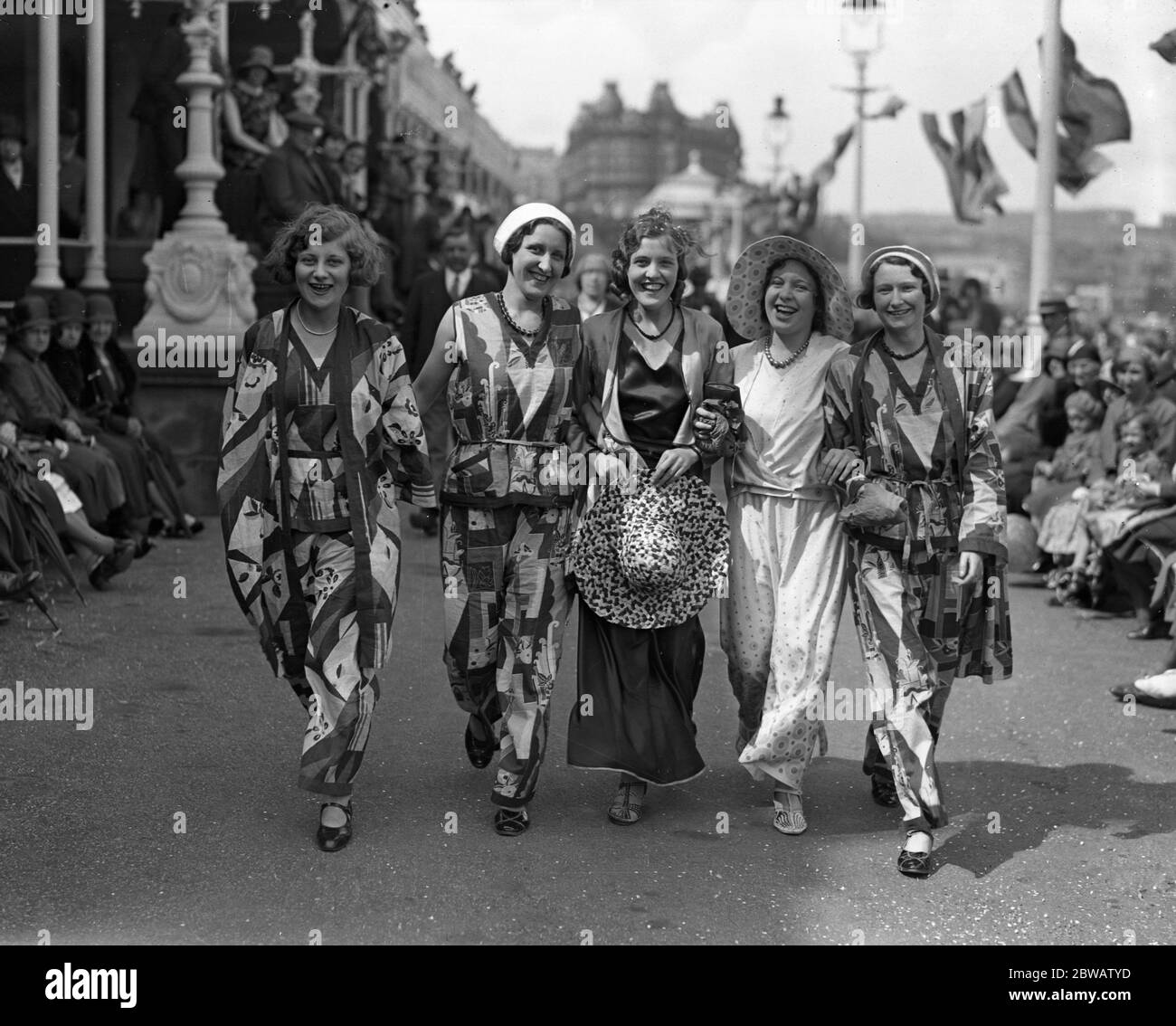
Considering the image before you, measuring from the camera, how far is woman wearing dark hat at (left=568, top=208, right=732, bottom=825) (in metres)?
5.58

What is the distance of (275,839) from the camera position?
527 centimetres

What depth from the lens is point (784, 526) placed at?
5.64m

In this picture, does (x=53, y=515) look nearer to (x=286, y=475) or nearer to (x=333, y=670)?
(x=286, y=475)

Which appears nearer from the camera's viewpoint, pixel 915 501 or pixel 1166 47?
pixel 915 501

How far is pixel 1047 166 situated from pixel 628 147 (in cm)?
13525

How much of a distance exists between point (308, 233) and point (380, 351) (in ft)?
1.37

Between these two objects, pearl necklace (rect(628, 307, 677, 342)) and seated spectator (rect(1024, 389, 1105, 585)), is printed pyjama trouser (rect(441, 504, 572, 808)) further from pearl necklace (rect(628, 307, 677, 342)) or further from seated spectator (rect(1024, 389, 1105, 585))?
seated spectator (rect(1024, 389, 1105, 585))

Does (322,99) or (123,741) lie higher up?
(322,99)

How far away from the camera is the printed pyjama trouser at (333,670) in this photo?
5.25 metres

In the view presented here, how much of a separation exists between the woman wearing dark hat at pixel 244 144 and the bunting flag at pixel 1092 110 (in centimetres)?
718

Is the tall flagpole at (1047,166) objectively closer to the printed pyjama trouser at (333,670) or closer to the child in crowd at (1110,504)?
the child in crowd at (1110,504)

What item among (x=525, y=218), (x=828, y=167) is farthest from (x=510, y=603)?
(x=828, y=167)
